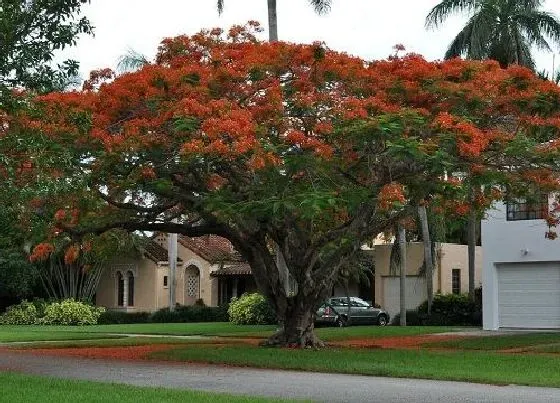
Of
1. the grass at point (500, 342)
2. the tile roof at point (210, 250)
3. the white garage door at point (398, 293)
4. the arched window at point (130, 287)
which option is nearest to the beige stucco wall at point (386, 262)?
the white garage door at point (398, 293)

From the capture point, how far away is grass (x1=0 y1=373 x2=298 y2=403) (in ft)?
37.6

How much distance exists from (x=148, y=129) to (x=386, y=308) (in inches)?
1100

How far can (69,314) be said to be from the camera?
43.8 meters

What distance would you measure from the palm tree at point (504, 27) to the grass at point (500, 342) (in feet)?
37.0

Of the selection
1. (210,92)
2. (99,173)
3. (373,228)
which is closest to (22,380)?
(99,173)

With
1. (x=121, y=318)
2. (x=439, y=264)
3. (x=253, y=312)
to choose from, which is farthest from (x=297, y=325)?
(x=121, y=318)

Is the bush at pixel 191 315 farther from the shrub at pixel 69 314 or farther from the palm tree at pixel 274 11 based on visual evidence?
the palm tree at pixel 274 11

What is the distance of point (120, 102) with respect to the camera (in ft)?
61.1

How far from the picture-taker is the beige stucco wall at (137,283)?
165 ft

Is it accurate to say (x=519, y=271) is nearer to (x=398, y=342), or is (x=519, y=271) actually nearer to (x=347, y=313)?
(x=398, y=342)

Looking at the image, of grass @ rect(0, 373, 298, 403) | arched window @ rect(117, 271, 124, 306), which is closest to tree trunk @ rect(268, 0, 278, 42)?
grass @ rect(0, 373, 298, 403)

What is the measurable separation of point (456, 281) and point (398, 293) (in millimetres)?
2896

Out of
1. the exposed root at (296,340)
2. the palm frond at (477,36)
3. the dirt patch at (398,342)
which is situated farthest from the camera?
the palm frond at (477,36)

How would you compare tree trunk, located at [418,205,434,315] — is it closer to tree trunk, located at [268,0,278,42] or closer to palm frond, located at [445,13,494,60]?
palm frond, located at [445,13,494,60]
